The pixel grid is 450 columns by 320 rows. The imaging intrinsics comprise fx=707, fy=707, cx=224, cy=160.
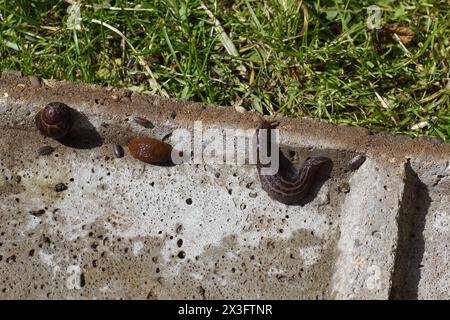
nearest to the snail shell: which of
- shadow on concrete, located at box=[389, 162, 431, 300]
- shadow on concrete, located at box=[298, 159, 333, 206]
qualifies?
shadow on concrete, located at box=[298, 159, 333, 206]

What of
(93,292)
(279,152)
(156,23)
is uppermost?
(156,23)

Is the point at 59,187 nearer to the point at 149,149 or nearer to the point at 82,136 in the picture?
the point at 82,136

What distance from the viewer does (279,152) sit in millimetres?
3521

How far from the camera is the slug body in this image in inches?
137

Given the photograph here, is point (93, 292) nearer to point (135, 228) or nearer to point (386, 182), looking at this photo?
point (135, 228)

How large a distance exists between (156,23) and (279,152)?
3.75 ft

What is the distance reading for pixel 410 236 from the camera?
3541 millimetres

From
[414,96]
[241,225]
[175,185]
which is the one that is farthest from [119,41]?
[414,96]

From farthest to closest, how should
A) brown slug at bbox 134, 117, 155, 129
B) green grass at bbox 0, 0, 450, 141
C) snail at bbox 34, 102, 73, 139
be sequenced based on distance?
green grass at bbox 0, 0, 450, 141 → brown slug at bbox 134, 117, 155, 129 → snail at bbox 34, 102, 73, 139

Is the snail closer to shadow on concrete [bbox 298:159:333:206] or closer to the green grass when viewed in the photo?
the green grass

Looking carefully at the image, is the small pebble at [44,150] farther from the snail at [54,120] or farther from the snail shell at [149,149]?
the snail shell at [149,149]

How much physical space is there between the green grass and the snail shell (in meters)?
0.54

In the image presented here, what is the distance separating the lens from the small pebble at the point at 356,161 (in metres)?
3.50

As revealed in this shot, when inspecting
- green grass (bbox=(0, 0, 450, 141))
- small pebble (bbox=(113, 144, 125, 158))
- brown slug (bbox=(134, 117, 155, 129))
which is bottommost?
small pebble (bbox=(113, 144, 125, 158))
